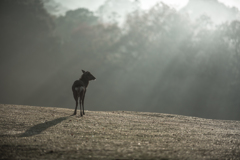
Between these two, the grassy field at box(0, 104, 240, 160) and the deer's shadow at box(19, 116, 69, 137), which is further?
the deer's shadow at box(19, 116, 69, 137)

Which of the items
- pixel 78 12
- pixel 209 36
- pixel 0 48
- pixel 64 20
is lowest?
pixel 0 48

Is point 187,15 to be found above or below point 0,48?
above

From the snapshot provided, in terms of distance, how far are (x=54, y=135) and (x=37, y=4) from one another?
1320 inches

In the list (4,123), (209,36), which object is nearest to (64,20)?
(209,36)

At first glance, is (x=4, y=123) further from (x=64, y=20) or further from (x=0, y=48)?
(x=64, y=20)

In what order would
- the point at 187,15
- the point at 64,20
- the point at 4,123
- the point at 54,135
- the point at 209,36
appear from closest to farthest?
the point at 54,135, the point at 4,123, the point at 209,36, the point at 187,15, the point at 64,20

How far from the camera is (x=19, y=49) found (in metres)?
37.4

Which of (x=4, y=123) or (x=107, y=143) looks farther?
(x=4, y=123)

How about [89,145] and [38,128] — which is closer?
[89,145]

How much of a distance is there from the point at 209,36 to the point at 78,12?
2770cm

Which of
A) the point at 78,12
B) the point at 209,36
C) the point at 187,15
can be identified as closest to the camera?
the point at 209,36

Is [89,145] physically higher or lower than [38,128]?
lower

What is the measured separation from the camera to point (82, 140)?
28.6 ft

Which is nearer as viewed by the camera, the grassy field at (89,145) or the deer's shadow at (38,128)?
the grassy field at (89,145)
